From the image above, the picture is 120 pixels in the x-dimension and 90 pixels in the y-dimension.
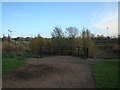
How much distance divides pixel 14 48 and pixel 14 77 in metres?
14.6

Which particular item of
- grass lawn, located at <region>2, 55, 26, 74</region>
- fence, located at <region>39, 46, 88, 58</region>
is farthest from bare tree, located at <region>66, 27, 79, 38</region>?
grass lawn, located at <region>2, 55, 26, 74</region>

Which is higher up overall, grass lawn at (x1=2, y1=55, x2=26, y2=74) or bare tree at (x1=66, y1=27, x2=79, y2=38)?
bare tree at (x1=66, y1=27, x2=79, y2=38)

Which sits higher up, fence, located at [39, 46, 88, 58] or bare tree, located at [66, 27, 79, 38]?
bare tree, located at [66, 27, 79, 38]

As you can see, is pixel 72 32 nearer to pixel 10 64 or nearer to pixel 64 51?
pixel 64 51

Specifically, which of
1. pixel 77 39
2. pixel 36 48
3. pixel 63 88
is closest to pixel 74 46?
pixel 77 39

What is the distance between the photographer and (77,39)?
1769cm

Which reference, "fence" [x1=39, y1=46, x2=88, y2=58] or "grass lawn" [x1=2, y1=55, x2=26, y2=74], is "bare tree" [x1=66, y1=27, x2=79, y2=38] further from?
"grass lawn" [x1=2, y1=55, x2=26, y2=74]

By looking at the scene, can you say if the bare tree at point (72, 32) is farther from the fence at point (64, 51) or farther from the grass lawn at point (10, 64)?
the grass lawn at point (10, 64)

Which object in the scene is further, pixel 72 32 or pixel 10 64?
pixel 72 32

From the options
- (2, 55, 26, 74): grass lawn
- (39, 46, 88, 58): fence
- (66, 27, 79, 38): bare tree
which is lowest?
(2, 55, 26, 74): grass lawn

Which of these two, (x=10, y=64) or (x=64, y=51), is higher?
(x=64, y=51)

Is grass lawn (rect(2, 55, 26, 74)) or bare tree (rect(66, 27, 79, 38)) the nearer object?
grass lawn (rect(2, 55, 26, 74))

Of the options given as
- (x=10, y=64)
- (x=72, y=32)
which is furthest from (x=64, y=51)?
(x=10, y=64)

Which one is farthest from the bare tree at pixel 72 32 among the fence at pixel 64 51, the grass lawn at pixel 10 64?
the grass lawn at pixel 10 64
